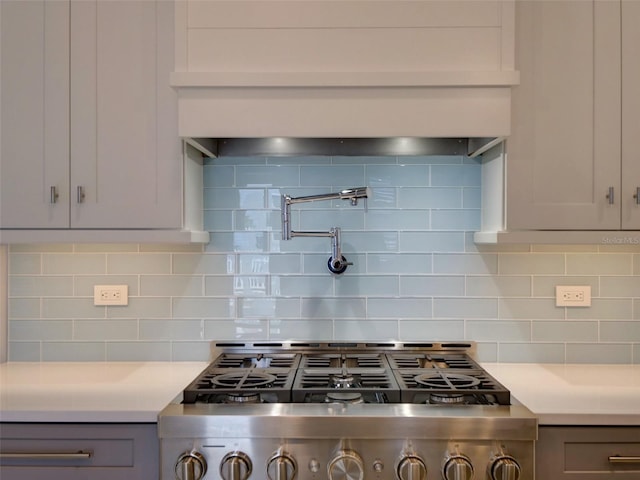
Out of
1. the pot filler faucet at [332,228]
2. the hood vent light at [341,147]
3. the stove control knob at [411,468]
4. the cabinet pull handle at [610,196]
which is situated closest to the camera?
the stove control knob at [411,468]

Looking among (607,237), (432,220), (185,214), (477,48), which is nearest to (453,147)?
(432,220)

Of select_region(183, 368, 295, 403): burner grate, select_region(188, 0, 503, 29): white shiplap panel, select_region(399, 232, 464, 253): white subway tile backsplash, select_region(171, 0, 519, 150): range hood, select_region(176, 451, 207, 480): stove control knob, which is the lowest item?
select_region(176, 451, 207, 480): stove control knob

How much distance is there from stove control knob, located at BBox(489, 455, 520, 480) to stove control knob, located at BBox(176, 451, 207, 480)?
773 mm

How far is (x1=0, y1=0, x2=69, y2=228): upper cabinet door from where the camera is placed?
1.77m

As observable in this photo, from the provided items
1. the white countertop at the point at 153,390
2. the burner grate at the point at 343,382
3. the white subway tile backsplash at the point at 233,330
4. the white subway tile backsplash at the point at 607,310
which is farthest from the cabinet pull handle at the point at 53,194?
the white subway tile backsplash at the point at 607,310

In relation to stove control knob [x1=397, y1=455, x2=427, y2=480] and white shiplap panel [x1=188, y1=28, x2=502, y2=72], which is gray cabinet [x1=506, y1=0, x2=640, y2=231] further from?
stove control knob [x1=397, y1=455, x2=427, y2=480]

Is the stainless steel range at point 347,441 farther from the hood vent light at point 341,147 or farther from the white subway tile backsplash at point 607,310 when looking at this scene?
the hood vent light at point 341,147

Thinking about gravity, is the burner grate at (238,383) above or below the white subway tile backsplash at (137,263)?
below

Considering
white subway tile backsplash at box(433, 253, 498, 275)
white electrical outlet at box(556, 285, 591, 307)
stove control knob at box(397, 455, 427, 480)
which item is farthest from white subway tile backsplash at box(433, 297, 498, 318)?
stove control knob at box(397, 455, 427, 480)

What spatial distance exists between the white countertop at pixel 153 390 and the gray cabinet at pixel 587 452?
29 mm

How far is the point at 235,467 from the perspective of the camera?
4.62ft

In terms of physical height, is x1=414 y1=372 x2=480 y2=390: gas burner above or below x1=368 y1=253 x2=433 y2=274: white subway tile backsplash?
below

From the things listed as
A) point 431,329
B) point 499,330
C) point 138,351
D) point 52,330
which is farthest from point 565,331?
point 52,330

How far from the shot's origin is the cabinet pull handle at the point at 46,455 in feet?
4.86
